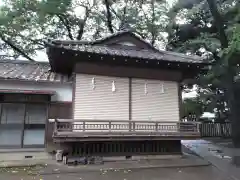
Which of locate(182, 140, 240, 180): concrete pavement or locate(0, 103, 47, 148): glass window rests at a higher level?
locate(0, 103, 47, 148): glass window

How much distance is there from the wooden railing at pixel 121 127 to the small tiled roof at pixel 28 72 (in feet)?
8.50

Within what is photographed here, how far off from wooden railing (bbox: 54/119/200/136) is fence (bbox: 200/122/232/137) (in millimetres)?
8437

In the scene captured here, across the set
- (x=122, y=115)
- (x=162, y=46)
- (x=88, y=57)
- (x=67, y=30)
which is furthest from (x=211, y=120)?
(x=67, y=30)

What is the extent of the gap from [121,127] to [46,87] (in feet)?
13.1

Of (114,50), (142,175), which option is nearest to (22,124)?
(114,50)

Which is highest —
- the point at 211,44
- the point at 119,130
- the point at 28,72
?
the point at 211,44

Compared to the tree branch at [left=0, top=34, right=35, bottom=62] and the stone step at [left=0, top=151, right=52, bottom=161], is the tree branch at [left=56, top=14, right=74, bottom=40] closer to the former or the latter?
the tree branch at [left=0, top=34, right=35, bottom=62]

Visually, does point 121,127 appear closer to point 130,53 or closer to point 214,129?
point 130,53

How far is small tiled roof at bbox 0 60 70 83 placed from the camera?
9.94 m

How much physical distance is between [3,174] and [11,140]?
325 centimetres

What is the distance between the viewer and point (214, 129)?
1781 centimetres

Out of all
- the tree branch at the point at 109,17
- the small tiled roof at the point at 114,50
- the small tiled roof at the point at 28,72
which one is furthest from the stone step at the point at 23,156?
the tree branch at the point at 109,17

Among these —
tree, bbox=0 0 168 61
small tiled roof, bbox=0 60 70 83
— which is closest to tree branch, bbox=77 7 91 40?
tree, bbox=0 0 168 61

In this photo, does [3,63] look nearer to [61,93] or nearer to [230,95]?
[61,93]
